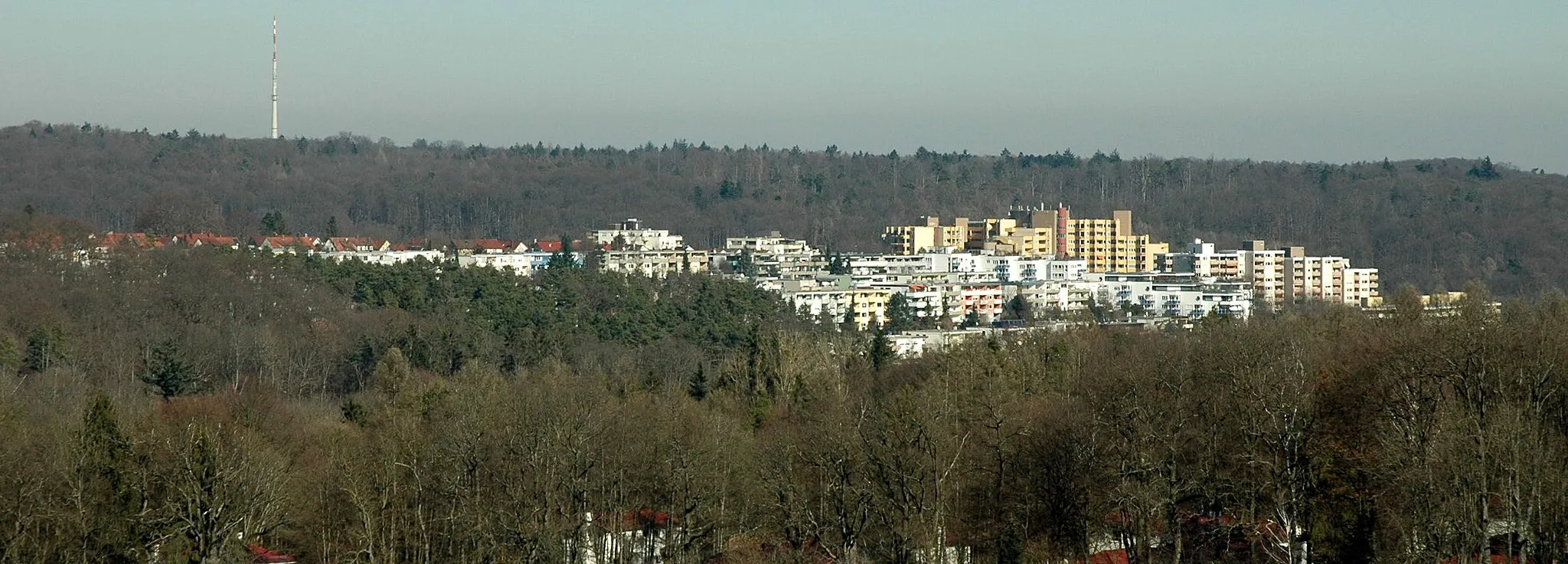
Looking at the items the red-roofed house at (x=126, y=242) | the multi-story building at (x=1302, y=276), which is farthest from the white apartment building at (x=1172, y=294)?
the red-roofed house at (x=126, y=242)

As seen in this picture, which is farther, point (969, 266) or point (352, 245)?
point (969, 266)

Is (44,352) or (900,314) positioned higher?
(44,352)

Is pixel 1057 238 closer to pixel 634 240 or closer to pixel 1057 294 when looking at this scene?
pixel 1057 294

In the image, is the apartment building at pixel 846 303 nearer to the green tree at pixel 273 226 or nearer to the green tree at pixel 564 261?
the green tree at pixel 564 261

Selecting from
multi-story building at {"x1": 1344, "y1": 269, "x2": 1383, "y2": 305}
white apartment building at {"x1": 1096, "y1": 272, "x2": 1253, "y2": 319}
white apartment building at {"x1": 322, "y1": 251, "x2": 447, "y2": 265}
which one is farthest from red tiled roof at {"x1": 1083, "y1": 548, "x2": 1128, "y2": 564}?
multi-story building at {"x1": 1344, "y1": 269, "x2": 1383, "y2": 305}

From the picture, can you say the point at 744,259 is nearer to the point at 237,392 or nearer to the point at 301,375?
the point at 301,375

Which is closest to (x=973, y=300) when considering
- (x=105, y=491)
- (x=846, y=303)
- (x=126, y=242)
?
(x=846, y=303)

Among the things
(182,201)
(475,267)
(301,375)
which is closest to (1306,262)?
(475,267)
